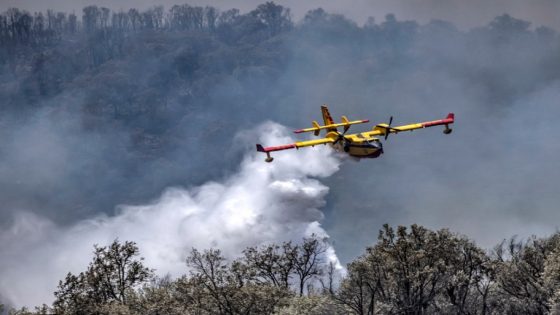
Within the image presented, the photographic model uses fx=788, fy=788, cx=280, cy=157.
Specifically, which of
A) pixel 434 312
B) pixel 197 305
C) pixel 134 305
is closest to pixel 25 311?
pixel 134 305

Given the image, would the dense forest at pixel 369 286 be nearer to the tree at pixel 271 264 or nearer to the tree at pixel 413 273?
the tree at pixel 413 273

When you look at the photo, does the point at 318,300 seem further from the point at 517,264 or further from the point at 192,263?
the point at 517,264

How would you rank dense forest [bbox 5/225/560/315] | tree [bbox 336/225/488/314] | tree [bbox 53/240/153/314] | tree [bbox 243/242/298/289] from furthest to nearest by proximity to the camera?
1. tree [bbox 243/242/298/289]
2. tree [bbox 53/240/153/314]
3. tree [bbox 336/225/488/314]
4. dense forest [bbox 5/225/560/315]

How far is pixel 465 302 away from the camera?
115062 millimetres

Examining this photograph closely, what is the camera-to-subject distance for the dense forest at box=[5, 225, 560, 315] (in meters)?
100

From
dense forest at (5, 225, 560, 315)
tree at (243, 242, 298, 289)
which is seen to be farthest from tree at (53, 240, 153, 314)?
tree at (243, 242, 298, 289)

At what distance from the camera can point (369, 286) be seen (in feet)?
339

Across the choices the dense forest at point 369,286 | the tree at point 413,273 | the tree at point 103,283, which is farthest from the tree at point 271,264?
the tree at point 413,273

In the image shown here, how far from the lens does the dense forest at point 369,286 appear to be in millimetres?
100250

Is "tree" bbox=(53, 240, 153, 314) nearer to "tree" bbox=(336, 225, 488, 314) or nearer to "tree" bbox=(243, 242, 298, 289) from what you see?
"tree" bbox=(243, 242, 298, 289)

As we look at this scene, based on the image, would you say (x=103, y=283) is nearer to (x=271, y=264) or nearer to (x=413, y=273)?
(x=271, y=264)

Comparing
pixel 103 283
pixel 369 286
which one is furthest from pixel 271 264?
pixel 103 283

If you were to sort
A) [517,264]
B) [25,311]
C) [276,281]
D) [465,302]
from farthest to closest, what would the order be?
[276,281], [465,302], [517,264], [25,311]

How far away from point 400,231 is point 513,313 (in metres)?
25.2
